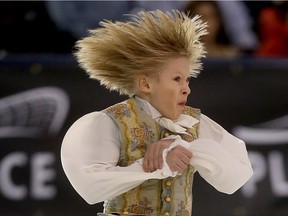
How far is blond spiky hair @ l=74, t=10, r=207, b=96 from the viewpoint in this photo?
4117 millimetres

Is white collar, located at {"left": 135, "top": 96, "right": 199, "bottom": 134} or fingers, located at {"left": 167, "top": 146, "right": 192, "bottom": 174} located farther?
white collar, located at {"left": 135, "top": 96, "right": 199, "bottom": 134}

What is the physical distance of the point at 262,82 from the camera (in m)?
6.41

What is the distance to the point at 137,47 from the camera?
162 inches

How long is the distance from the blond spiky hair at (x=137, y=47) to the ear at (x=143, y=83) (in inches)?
0.8

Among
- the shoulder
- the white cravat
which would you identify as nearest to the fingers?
the white cravat

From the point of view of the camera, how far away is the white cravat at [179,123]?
4125 mm

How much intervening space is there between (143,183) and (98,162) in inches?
7.9

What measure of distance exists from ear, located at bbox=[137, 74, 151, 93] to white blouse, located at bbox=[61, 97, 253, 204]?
8 cm

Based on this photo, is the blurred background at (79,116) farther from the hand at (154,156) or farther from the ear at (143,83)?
the hand at (154,156)

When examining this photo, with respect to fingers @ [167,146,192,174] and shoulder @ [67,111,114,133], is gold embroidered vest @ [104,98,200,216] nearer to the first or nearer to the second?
shoulder @ [67,111,114,133]

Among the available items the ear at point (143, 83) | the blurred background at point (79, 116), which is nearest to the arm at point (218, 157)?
the ear at point (143, 83)

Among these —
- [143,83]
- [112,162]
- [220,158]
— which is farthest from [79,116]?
[220,158]

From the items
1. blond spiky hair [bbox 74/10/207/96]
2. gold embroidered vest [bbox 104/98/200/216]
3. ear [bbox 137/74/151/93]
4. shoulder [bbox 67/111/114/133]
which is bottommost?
gold embroidered vest [bbox 104/98/200/216]

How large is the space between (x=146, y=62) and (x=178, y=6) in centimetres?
311
